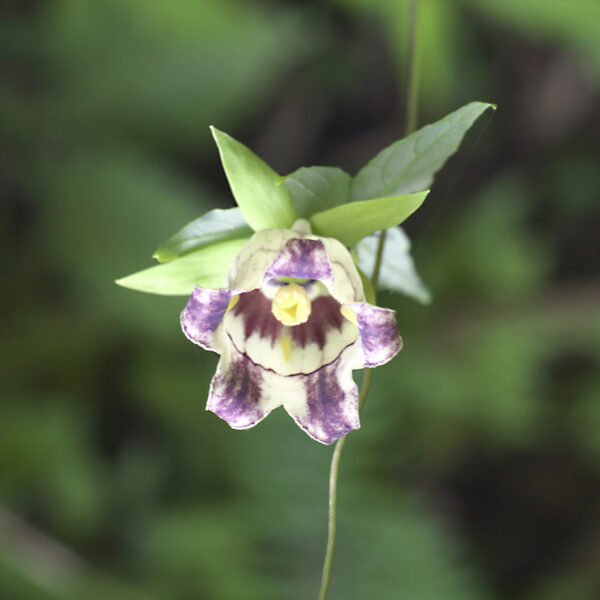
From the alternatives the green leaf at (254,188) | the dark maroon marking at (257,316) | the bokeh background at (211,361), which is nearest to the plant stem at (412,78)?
the green leaf at (254,188)

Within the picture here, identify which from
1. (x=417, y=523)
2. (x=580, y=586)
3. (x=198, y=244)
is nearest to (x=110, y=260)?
(x=417, y=523)

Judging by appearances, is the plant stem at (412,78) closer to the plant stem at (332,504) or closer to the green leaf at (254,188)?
the green leaf at (254,188)

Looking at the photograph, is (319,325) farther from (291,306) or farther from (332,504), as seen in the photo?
(332,504)

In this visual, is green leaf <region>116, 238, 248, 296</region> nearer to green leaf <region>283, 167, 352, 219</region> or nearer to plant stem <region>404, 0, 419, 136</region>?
green leaf <region>283, 167, 352, 219</region>

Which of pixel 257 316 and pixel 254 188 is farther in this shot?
pixel 257 316

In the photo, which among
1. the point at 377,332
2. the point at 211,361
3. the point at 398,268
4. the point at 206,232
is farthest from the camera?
the point at 211,361

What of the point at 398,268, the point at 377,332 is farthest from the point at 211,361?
the point at 377,332

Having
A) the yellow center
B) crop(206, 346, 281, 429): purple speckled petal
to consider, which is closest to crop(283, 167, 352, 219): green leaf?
the yellow center

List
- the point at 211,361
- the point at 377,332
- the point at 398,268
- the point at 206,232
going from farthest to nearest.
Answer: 1. the point at 211,361
2. the point at 398,268
3. the point at 206,232
4. the point at 377,332
